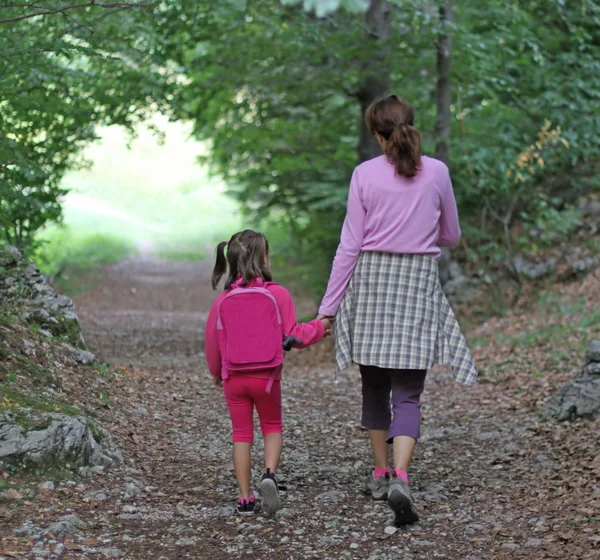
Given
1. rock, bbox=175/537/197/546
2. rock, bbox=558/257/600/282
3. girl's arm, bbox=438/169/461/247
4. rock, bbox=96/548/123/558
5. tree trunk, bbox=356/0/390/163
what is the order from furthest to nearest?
rock, bbox=558/257/600/282 < tree trunk, bbox=356/0/390/163 < girl's arm, bbox=438/169/461/247 < rock, bbox=175/537/197/546 < rock, bbox=96/548/123/558

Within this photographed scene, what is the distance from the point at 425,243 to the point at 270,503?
5.13 feet

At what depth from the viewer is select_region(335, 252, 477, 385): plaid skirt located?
413 centimetres

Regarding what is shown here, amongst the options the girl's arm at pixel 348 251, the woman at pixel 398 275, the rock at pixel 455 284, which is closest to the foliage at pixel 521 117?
the rock at pixel 455 284

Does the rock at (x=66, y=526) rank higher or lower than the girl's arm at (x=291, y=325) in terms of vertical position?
lower

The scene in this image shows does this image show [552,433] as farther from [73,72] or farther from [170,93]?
[170,93]

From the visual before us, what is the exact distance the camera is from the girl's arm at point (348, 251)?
13.7 feet

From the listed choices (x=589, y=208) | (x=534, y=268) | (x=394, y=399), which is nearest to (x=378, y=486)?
(x=394, y=399)

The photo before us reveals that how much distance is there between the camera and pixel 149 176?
54.4 metres

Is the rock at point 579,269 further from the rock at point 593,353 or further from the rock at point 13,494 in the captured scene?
the rock at point 13,494

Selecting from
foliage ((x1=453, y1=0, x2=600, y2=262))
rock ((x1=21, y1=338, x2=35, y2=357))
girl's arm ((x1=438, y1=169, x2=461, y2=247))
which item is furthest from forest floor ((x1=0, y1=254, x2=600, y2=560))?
foliage ((x1=453, y1=0, x2=600, y2=262))

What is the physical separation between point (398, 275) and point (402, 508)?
118cm

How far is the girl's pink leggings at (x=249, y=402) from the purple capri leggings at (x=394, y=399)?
54 cm

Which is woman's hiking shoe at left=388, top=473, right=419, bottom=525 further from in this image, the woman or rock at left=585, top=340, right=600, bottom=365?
rock at left=585, top=340, right=600, bottom=365

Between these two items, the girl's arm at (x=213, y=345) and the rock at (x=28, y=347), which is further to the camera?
the rock at (x=28, y=347)
